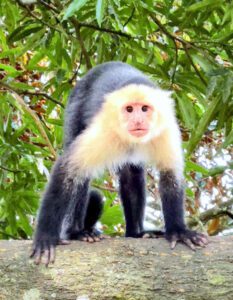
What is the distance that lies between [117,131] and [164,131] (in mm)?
230

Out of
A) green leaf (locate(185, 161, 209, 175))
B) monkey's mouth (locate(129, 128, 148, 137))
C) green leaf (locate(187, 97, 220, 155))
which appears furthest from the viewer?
green leaf (locate(185, 161, 209, 175))

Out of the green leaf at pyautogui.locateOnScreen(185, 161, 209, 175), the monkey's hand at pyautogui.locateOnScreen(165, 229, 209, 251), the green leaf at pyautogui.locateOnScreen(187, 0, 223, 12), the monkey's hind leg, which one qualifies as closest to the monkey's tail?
the monkey's hind leg

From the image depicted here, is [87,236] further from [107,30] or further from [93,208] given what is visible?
[107,30]

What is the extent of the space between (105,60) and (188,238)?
1.44 m

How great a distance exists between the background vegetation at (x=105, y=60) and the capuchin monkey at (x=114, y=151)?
143 mm

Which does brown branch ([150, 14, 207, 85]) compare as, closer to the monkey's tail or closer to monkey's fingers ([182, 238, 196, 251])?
the monkey's tail

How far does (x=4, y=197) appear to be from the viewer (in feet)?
11.0

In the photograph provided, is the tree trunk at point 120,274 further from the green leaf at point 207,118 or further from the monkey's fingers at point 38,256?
the green leaf at point 207,118

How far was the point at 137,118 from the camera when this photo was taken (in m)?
2.94

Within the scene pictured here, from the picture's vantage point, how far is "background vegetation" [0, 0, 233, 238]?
2.92m

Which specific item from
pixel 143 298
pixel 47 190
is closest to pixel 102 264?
pixel 143 298

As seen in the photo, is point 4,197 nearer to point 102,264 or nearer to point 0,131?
point 0,131

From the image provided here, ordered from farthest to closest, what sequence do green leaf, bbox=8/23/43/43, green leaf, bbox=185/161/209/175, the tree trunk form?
green leaf, bbox=185/161/209/175
green leaf, bbox=8/23/43/43
the tree trunk

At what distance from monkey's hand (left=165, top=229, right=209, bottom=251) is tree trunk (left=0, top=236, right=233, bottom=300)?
0.19 ft
